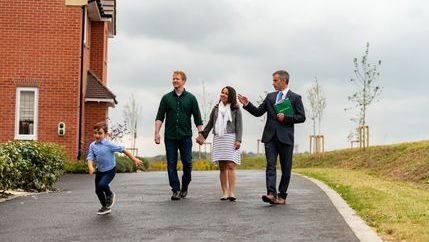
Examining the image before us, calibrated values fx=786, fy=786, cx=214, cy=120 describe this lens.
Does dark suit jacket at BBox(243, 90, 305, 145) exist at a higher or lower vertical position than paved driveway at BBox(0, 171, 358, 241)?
higher

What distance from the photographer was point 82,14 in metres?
28.5

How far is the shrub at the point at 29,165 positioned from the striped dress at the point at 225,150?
3.74 meters

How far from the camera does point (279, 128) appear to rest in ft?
39.2

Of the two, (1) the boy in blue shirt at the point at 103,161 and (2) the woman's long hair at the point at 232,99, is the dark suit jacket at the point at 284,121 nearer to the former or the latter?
(2) the woman's long hair at the point at 232,99

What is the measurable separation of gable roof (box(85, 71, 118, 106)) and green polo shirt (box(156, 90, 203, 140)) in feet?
59.7

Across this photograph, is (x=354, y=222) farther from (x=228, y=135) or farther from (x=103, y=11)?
(x=103, y=11)

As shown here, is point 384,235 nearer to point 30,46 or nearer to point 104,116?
point 30,46

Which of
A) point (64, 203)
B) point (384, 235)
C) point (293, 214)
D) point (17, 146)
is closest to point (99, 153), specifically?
point (64, 203)

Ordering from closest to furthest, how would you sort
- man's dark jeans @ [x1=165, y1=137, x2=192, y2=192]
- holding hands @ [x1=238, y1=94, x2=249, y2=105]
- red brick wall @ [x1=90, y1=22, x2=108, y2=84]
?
holding hands @ [x1=238, y1=94, x2=249, y2=105]
man's dark jeans @ [x1=165, y1=137, x2=192, y2=192]
red brick wall @ [x1=90, y1=22, x2=108, y2=84]

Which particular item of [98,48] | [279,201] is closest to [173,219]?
[279,201]

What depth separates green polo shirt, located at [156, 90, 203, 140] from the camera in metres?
12.8

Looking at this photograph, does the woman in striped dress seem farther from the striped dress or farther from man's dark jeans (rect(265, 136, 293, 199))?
man's dark jeans (rect(265, 136, 293, 199))

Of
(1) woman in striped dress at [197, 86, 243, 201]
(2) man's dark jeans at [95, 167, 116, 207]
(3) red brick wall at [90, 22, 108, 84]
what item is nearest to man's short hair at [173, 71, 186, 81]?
(1) woman in striped dress at [197, 86, 243, 201]

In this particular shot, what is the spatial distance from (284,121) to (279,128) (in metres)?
0.16
